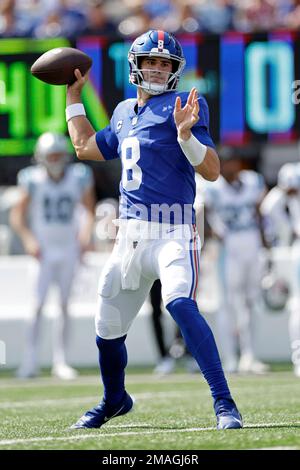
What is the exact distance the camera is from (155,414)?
5.16 meters

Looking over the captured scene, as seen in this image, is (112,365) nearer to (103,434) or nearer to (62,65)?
(103,434)

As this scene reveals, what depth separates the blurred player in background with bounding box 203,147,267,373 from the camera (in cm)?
840

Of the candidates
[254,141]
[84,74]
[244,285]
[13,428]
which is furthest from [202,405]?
[254,141]

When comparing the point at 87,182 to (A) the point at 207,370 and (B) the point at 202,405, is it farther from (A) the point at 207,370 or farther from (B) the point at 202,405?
(A) the point at 207,370

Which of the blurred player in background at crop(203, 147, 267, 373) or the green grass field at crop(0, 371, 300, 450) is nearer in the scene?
the green grass field at crop(0, 371, 300, 450)

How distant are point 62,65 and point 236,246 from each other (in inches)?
→ 151

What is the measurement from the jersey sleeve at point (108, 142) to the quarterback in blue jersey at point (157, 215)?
0.04 meters

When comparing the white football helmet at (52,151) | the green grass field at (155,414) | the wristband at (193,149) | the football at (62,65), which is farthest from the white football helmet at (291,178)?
the wristband at (193,149)

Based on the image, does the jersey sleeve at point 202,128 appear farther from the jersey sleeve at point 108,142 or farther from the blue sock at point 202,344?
the blue sock at point 202,344

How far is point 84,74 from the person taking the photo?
488cm

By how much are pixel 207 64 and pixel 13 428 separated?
4.98 meters

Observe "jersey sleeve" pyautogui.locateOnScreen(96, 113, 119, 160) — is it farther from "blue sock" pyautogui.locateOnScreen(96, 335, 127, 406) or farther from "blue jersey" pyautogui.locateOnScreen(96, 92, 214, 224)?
"blue sock" pyautogui.locateOnScreen(96, 335, 127, 406)

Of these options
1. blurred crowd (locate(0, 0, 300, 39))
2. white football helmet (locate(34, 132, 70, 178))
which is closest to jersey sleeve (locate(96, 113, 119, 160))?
white football helmet (locate(34, 132, 70, 178))

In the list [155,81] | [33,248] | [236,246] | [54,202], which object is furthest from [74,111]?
[236,246]
